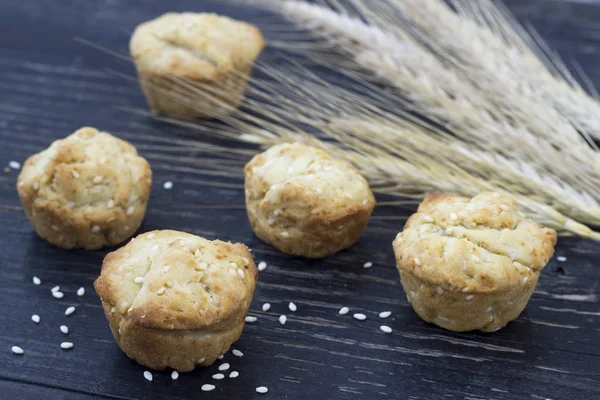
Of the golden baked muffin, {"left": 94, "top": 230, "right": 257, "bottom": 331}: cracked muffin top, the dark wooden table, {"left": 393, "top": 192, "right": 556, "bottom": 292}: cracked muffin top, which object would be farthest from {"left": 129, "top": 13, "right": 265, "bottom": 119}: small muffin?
{"left": 393, "top": 192, "right": 556, "bottom": 292}: cracked muffin top

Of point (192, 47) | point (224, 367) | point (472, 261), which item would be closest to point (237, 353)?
point (224, 367)

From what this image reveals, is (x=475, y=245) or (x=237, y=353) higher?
(x=475, y=245)

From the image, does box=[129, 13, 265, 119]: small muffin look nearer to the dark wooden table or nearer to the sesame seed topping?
the dark wooden table

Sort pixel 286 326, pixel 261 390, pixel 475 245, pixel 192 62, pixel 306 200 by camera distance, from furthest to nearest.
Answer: pixel 192 62 < pixel 306 200 < pixel 286 326 < pixel 475 245 < pixel 261 390

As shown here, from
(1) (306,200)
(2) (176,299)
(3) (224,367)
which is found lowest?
(3) (224,367)

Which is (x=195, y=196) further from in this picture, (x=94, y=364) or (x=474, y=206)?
(x=474, y=206)

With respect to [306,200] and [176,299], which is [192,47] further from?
[176,299]

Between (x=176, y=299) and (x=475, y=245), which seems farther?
(x=475, y=245)

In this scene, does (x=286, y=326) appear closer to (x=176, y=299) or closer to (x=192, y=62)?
(x=176, y=299)

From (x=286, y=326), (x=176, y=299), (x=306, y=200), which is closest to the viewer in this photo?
(x=176, y=299)

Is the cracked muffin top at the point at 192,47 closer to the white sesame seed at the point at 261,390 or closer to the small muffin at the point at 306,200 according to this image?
the small muffin at the point at 306,200
